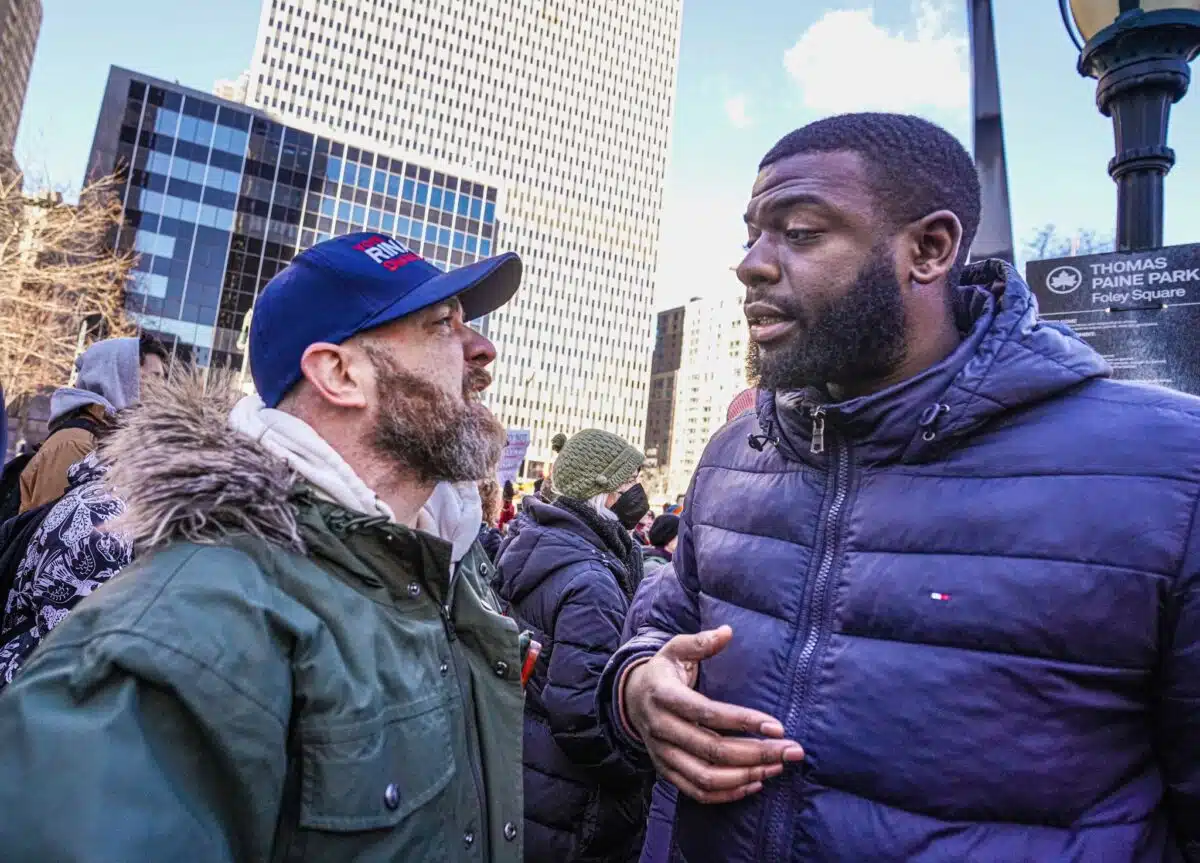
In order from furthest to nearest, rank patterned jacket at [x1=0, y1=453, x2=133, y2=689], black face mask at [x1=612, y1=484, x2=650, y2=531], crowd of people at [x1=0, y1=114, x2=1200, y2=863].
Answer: black face mask at [x1=612, y1=484, x2=650, y2=531] → patterned jacket at [x1=0, y1=453, x2=133, y2=689] → crowd of people at [x1=0, y1=114, x2=1200, y2=863]

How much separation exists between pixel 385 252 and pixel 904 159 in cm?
139

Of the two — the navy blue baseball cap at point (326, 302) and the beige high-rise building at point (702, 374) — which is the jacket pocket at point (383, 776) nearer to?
the navy blue baseball cap at point (326, 302)

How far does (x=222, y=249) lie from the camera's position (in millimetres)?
57094

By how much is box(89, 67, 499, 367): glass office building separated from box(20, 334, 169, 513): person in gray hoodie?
49176 mm

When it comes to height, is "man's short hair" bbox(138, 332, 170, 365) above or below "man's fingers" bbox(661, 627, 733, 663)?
above

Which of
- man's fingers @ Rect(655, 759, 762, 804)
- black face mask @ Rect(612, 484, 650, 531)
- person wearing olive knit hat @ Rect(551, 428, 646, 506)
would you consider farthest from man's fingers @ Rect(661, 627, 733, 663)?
black face mask @ Rect(612, 484, 650, 531)

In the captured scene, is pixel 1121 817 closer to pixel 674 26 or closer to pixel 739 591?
pixel 739 591

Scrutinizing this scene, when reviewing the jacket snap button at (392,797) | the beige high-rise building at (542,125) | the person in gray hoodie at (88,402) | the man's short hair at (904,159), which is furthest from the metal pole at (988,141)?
the beige high-rise building at (542,125)

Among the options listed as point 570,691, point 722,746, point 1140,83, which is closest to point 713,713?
point 722,746

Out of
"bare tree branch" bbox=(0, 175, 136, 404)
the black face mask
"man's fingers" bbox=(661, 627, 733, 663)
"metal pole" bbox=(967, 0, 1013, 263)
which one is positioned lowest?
"man's fingers" bbox=(661, 627, 733, 663)

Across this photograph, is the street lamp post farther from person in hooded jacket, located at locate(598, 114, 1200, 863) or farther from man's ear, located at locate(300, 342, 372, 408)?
man's ear, located at locate(300, 342, 372, 408)

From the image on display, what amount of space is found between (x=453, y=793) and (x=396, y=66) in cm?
12629

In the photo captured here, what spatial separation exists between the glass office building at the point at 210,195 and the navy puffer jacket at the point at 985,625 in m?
53.4

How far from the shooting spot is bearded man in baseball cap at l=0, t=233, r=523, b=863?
3.79 feet
